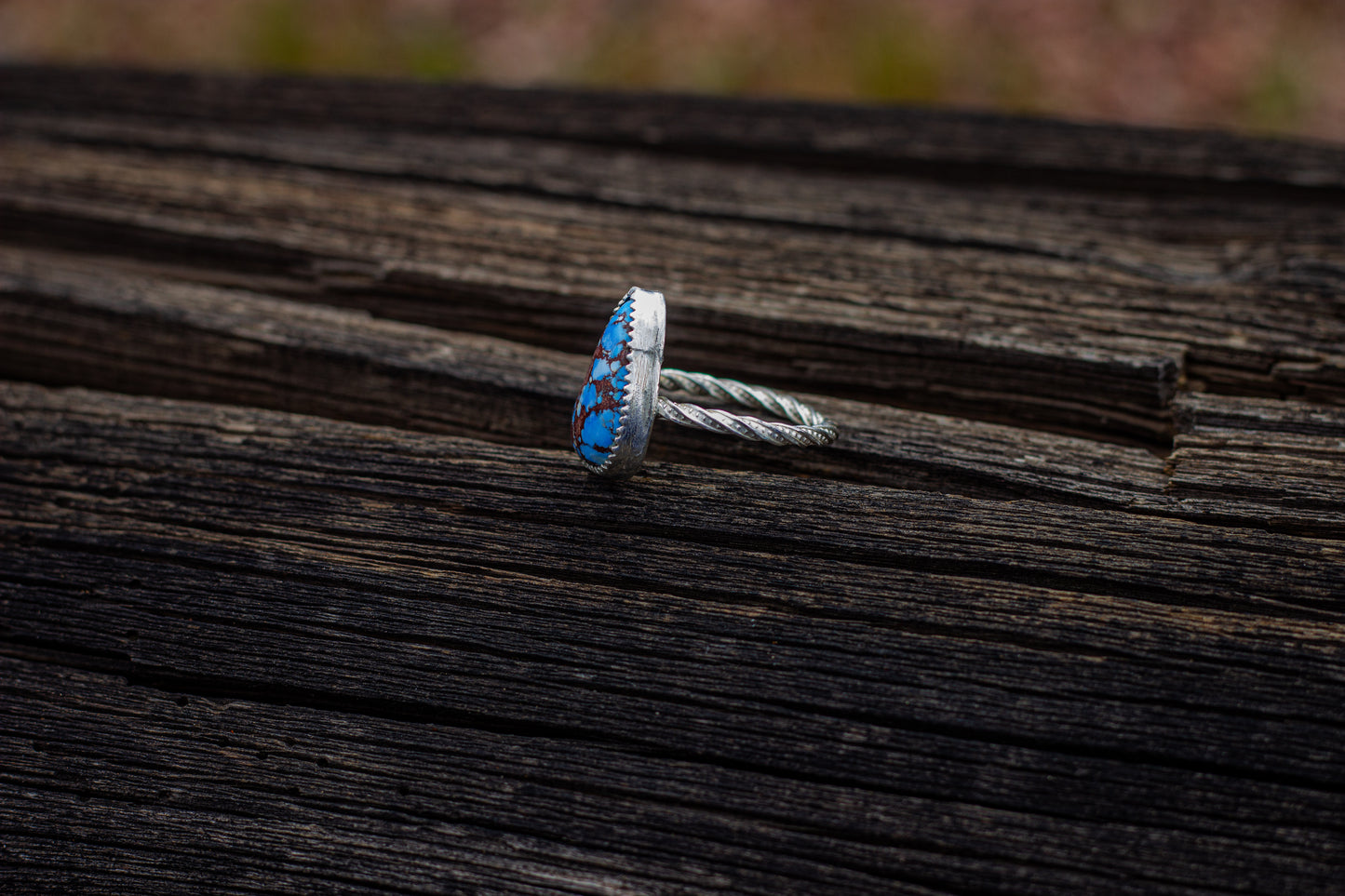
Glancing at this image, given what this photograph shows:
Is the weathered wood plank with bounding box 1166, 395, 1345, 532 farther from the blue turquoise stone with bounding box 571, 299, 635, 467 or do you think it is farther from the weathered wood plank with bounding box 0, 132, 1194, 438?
the blue turquoise stone with bounding box 571, 299, 635, 467

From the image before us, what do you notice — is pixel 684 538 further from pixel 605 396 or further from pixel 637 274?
pixel 637 274

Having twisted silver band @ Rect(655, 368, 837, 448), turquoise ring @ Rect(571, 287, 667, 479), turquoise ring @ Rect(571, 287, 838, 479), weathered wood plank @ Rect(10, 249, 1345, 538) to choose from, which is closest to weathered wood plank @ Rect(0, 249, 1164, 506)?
weathered wood plank @ Rect(10, 249, 1345, 538)

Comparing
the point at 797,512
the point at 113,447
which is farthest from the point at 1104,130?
the point at 113,447

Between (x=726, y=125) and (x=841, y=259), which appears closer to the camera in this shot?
(x=841, y=259)

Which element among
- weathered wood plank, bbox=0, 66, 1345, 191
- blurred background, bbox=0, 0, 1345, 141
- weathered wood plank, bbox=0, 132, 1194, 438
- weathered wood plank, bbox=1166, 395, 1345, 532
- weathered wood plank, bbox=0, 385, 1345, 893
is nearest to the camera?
weathered wood plank, bbox=0, 385, 1345, 893

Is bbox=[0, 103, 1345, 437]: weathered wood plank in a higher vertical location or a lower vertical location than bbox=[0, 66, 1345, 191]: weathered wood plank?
lower

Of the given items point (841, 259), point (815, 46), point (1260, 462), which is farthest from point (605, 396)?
point (815, 46)
